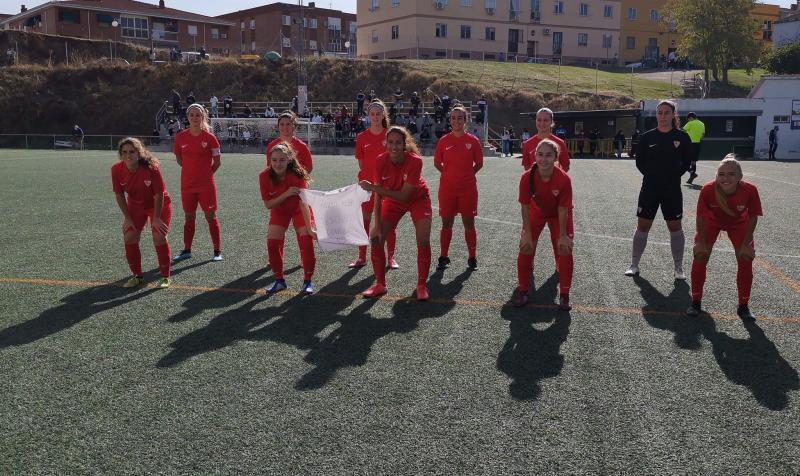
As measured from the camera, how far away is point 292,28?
257ft

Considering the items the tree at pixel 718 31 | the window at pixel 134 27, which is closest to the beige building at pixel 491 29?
the tree at pixel 718 31

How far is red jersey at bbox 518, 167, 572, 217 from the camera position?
5.86 metres

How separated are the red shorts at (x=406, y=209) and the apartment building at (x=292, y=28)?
7127 cm

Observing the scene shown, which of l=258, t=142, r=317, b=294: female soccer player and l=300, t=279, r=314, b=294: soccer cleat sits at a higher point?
l=258, t=142, r=317, b=294: female soccer player

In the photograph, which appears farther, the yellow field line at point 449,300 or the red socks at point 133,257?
the red socks at point 133,257

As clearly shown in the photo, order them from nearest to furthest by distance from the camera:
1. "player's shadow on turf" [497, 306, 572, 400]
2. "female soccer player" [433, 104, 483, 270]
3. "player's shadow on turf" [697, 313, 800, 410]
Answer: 1. "player's shadow on turf" [697, 313, 800, 410]
2. "player's shadow on turf" [497, 306, 572, 400]
3. "female soccer player" [433, 104, 483, 270]

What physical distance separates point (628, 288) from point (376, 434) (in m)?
4.09

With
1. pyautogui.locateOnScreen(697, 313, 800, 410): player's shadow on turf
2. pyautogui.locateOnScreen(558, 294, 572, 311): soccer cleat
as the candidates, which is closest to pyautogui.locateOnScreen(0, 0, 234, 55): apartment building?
pyautogui.locateOnScreen(558, 294, 572, 311): soccer cleat

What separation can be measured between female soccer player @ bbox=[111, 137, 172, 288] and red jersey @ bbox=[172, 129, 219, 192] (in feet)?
4.07

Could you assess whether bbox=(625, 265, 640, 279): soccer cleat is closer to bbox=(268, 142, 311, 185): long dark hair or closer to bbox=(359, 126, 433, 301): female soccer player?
bbox=(359, 126, 433, 301): female soccer player

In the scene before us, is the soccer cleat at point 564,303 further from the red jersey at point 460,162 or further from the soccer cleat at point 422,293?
the red jersey at point 460,162

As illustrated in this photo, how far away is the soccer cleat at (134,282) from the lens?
674 cm

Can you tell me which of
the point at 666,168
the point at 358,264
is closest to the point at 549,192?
the point at 666,168

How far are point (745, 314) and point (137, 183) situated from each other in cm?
596
